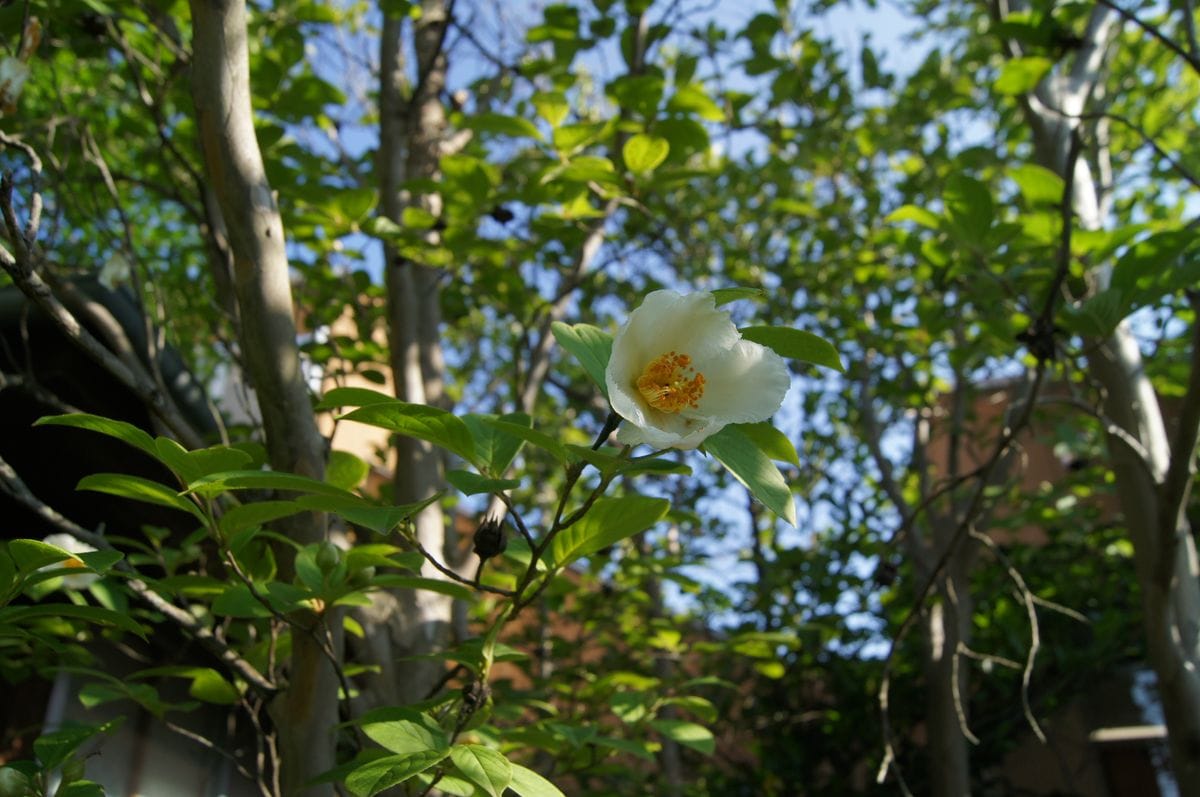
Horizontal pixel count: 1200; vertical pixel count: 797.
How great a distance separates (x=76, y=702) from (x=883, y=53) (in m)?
4.35

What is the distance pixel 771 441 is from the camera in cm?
120

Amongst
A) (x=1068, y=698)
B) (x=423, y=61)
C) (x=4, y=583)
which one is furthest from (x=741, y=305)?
(x=4, y=583)

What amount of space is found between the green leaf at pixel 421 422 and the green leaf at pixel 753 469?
296mm

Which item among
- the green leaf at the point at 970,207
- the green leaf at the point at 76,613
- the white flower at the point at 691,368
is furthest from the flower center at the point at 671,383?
the green leaf at the point at 970,207

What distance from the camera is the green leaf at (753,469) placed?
987 mm

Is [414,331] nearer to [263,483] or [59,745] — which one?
[59,745]

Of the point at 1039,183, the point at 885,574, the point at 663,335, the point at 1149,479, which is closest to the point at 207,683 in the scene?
the point at 663,335

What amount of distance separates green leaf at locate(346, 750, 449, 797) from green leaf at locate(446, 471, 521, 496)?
11.6 inches

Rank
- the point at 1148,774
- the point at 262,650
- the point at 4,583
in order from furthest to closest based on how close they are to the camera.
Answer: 1. the point at 1148,774
2. the point at 262,650
3. the point at 4,583

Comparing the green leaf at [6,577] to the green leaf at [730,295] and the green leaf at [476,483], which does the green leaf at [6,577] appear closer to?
the green leaf at [476,483]

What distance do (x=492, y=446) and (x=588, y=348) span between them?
0.24m

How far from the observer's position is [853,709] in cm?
532

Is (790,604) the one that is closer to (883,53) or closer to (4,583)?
A: (883,53)

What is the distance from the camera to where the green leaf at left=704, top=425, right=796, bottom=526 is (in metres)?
0.99
